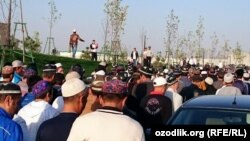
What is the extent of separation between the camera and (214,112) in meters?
6.50

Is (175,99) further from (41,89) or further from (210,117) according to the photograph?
(41,89)

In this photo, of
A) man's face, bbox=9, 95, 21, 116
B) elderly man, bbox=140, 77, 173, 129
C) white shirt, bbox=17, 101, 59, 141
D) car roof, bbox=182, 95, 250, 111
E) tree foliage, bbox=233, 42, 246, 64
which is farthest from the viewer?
tree foliage, bbox=233, 42, 246, 64

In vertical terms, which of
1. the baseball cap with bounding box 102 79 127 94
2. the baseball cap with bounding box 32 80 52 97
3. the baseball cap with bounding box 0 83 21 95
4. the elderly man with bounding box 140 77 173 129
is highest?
the baseball cap with bounding box 102 79 127 94

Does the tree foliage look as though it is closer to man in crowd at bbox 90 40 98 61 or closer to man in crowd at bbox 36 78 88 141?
man in crowd at bbox 90 40 98 61

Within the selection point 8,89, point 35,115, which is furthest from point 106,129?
point 35,115

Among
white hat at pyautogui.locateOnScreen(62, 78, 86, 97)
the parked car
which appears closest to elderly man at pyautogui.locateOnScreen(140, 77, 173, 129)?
the parked car

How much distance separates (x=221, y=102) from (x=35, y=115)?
2.55 metres

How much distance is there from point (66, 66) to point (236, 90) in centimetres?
1637

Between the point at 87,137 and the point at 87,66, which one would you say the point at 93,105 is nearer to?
the point at 87,137

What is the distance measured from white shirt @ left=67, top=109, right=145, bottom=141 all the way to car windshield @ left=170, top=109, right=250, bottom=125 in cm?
231

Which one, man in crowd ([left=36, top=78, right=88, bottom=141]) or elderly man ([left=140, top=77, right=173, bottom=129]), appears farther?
elderly man ([left=140, top=77, right=173, bottom=129])

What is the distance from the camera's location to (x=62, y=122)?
4.76 m

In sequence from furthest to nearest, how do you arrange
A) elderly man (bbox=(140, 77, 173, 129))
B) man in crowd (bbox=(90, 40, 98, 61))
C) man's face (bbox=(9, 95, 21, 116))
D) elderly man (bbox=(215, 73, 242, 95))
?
man in crowd (bbox=(90, 40, 98, 61))
elderly man (bbox=(215, 73, 242, 95))
elderly man (bbox=(140, 77, 173, 129))
man's face (bbox=(9, 95, 21, 116))

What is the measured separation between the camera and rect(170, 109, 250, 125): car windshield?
6.32 metres
